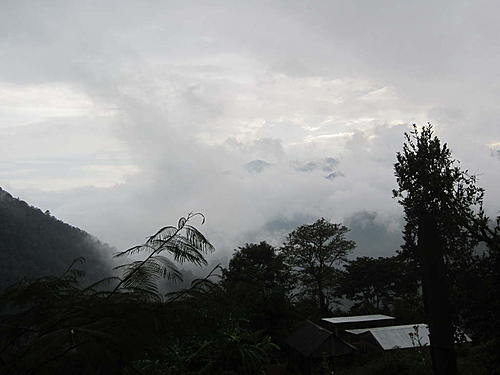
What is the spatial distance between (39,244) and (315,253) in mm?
56895

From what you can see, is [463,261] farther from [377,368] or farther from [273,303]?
[273,303]

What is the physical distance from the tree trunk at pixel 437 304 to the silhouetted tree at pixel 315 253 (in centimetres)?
3522

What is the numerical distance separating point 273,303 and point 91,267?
166ft

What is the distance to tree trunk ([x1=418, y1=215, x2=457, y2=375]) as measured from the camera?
11.3 feet

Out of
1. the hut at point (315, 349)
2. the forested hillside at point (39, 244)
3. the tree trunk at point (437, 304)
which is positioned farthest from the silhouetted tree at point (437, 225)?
the forested hillside at point (39, 244)

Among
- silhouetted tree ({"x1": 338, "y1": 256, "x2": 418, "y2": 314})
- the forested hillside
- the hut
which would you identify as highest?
the forested hillside

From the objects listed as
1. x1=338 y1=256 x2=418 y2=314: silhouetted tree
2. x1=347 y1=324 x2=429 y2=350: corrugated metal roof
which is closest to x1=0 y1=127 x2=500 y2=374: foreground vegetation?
x1=347 y1=324 x2=429 y2=350: corrugated metal roof

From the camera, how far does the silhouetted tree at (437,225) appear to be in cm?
346

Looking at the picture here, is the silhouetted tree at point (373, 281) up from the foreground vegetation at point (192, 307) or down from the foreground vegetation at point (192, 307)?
up

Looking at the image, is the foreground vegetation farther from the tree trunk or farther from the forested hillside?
the forested hillside

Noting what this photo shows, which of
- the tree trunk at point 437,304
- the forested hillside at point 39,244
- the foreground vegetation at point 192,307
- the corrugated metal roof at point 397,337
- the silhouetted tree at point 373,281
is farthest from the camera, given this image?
the forested hillside at point 39,244

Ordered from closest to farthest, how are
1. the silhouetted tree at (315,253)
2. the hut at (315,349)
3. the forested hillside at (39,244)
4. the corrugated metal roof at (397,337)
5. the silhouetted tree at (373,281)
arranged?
the hut at (315,349) < the corrugated metal roof at (397,337) < the silhouetted tree at (315,253) < the silhouetted tree at (373,281) < the forested hillside at (39,244)

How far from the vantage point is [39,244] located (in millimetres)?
72625

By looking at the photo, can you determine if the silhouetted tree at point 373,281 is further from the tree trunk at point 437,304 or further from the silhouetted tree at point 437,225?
the tree trunk at point 437,304
